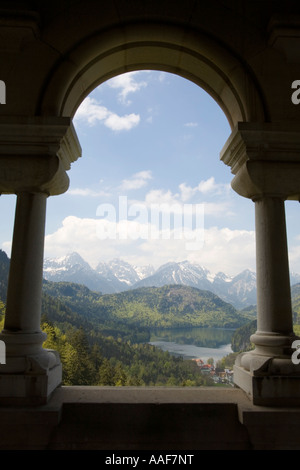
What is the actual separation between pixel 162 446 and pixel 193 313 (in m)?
127

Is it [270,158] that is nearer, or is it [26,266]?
[26,266]

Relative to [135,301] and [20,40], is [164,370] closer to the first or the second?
[20,40]

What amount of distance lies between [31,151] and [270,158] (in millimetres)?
3533

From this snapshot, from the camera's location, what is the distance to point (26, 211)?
4758mm

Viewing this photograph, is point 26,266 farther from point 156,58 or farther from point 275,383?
point 156,58

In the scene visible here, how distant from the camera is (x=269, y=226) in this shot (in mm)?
4797

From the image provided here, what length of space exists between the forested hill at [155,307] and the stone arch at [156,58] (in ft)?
220

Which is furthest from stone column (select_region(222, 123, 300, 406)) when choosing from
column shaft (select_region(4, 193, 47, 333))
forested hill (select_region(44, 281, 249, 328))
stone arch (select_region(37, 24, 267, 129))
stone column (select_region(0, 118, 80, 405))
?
forested hill (select_region(44, 281, 249, 328))

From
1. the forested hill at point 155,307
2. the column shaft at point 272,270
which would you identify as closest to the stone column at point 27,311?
the column shaft at point 272,270

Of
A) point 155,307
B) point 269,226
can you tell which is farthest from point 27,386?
point 155,307

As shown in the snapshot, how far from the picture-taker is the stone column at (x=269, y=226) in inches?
176

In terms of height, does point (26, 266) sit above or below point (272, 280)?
above

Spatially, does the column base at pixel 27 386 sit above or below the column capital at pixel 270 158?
below

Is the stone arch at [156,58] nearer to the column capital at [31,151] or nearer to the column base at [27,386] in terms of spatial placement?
the column capital at [31,151]
